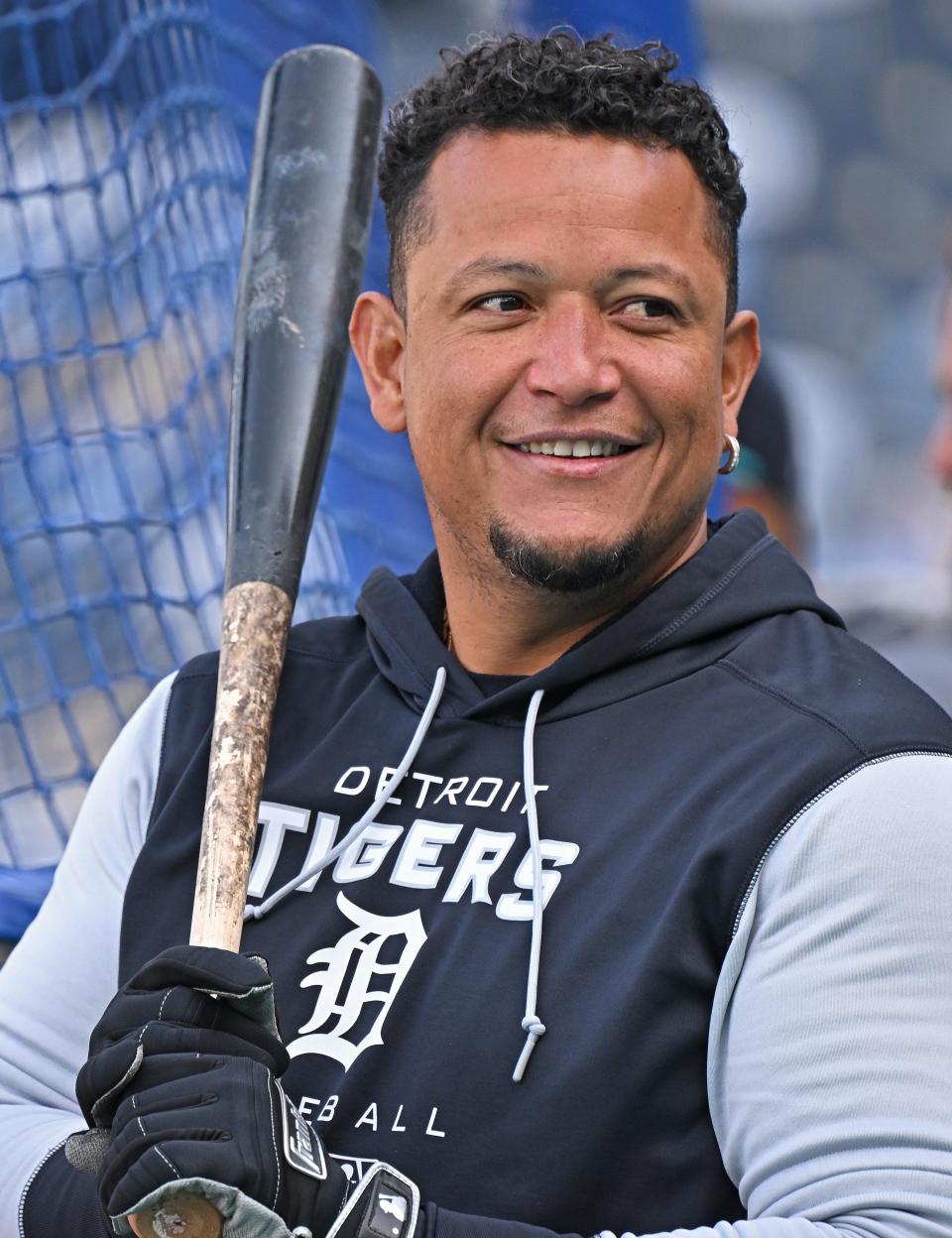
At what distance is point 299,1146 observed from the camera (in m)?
0.97

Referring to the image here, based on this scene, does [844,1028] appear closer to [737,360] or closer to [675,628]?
[675,628]

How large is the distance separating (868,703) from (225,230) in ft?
4.31

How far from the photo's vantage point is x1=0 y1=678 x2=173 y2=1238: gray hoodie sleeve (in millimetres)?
1303

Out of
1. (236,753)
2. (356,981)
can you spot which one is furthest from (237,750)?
(356,981)

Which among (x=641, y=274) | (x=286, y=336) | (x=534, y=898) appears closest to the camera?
(x=534, y=898)

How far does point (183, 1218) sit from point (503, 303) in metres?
0.66

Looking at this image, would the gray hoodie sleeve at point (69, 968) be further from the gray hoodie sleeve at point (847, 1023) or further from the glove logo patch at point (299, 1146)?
the gray hoodie sleeve at point (847, 1023)

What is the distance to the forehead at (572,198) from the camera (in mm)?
1236

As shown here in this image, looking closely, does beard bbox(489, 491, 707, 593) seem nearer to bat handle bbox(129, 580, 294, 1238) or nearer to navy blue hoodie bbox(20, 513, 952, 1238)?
navy blue hoodie bbox(20, 513, 952, 1238)

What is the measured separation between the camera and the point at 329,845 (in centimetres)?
127

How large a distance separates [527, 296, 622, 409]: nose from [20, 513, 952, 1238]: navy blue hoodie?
148 mm

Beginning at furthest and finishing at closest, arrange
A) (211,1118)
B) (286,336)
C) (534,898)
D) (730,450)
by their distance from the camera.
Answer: (286,336) → (730,450) → (534,898) → (211,1118)

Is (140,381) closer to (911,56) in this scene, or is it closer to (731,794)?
(731,794)

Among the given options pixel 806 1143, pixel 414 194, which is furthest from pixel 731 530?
pixel 806 1143
